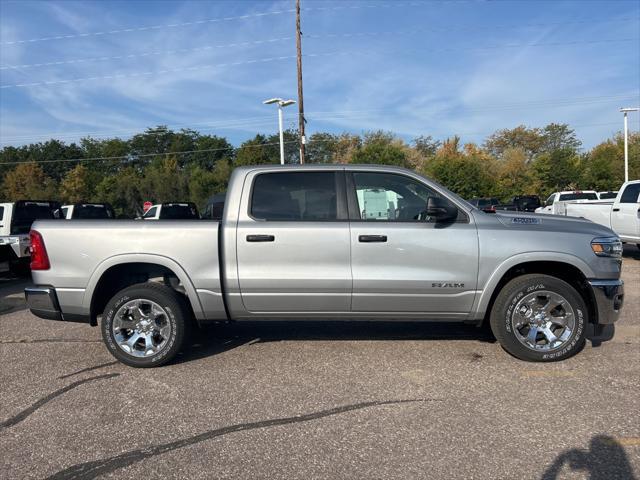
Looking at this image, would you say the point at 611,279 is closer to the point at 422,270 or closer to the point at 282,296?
the point at 422,270

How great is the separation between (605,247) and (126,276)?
477 centimetres

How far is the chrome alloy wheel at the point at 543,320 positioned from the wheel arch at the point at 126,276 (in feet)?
10.2

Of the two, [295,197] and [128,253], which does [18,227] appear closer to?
[128,253]

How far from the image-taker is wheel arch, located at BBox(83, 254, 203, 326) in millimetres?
4828

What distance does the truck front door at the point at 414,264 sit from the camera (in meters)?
4.72

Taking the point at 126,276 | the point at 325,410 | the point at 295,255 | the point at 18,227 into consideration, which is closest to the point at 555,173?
the point at 18,227

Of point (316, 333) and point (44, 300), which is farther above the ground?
point (44, 300)

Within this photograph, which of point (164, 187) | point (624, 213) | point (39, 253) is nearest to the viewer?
point (39, 253)

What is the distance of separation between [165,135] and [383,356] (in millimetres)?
83163

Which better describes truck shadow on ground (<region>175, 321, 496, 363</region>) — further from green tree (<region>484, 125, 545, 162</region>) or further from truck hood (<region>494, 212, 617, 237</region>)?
green tree (<region>484, 125, 545, 162</region>)

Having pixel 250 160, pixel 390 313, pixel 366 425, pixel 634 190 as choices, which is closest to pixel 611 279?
pixel 390 313

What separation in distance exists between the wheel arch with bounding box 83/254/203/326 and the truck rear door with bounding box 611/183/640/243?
10.7 metres

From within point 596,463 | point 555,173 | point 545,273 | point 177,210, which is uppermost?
point 555,173

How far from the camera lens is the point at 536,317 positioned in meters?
4.78
